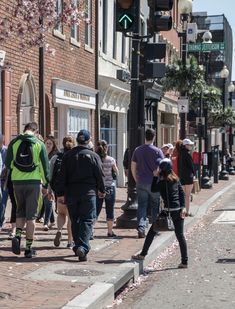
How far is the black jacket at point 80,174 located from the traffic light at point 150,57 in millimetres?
3947

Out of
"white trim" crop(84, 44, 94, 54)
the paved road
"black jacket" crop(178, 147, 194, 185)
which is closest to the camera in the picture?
the paved road

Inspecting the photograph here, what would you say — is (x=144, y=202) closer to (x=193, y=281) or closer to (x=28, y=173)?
(x=28, y=173)

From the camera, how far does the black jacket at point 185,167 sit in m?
14.0

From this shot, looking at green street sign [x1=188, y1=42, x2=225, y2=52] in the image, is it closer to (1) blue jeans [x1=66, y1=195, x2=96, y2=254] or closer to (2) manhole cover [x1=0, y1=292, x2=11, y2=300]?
(1) blue jeans [x1=66, y1=195, x2=96, y2=254]

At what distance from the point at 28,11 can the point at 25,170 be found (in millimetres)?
2170

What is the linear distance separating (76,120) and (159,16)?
8.09 meters

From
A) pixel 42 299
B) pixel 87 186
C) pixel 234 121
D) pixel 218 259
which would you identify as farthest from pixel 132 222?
pixel 234 121

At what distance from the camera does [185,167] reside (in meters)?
14.1

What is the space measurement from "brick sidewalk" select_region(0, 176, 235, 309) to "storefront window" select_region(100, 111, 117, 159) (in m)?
12.0

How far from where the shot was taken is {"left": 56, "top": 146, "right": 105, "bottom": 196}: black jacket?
28.4 ft

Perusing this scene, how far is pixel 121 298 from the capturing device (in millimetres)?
7297

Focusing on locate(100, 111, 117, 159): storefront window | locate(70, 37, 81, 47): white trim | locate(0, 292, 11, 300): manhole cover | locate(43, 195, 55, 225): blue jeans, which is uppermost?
locate(70, 37, 81, 47): white trim

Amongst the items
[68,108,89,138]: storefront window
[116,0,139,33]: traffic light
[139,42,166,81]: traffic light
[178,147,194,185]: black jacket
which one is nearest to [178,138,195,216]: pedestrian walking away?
[178,147,194,185]: black jacket

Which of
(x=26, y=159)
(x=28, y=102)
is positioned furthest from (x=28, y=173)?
(x=28, y=102)
